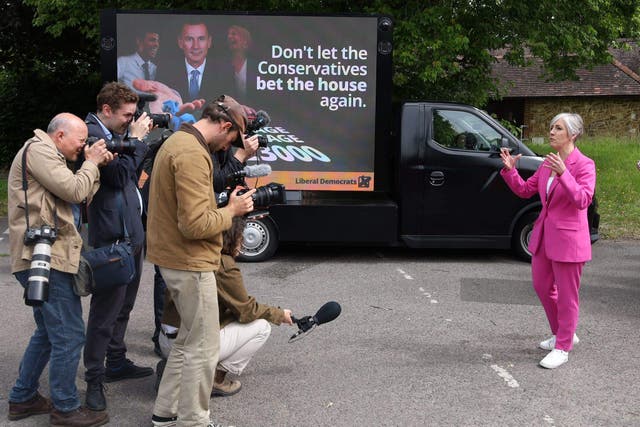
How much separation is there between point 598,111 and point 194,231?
110 ft

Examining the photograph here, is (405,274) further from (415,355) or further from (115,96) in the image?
(115,96)

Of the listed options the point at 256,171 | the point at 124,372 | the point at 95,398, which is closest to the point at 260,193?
the point at 256,171

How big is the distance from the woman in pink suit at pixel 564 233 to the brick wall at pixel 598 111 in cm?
2978

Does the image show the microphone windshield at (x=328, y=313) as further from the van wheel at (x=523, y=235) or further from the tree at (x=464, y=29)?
the tree at (x=464, y=29)

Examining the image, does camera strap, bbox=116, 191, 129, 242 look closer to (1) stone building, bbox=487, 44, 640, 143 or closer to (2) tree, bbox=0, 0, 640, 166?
(2) tree, bbox=0, 0, 640, 166

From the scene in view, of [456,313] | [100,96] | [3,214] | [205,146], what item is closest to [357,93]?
[456,313]

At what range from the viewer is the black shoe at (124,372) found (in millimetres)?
4746

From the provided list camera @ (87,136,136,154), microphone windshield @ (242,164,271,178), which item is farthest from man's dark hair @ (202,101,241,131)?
camera @ (87,136,136,154)

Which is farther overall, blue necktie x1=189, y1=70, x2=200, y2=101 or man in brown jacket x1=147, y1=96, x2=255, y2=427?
blue necktie x1=189, y1=70, x2=200, y2=101

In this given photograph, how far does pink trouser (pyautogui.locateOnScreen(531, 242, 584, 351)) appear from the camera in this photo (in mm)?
4996

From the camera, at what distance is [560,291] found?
503 centimetres

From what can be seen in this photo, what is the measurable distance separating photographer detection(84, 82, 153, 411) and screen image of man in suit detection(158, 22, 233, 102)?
13.6ft

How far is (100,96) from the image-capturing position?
13.9ft

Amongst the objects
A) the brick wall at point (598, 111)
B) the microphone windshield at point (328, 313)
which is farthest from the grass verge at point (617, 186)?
the brick wall at point (598, 111)
